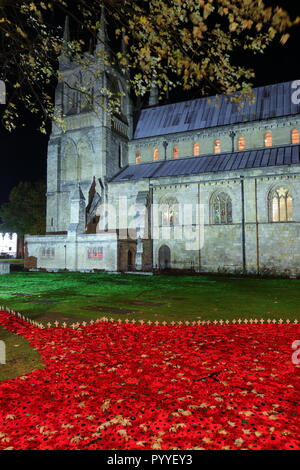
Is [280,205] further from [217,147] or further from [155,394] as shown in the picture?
[155,394]

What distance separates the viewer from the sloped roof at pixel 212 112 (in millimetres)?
36469

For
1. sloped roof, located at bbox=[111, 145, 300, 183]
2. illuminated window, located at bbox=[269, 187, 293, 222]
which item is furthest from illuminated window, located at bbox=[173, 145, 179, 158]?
illuminated window, located at bbox=[269, 187, 293, 222]

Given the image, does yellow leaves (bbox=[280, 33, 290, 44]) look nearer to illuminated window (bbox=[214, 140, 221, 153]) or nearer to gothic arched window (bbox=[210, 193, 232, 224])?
gothic arched window (bbox=[210, 193, 232, 224])

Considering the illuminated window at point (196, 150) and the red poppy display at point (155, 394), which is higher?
the illuminated window at point (196, 150)

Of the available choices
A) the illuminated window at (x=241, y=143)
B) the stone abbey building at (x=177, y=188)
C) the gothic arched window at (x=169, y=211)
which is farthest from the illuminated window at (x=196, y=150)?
the gothic arched window at (x=169, y=211)

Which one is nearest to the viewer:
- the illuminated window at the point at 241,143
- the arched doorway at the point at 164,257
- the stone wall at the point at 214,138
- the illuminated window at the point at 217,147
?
the stone wall at the point at 214,138

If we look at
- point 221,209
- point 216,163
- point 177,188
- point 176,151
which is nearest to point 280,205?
point 221,209

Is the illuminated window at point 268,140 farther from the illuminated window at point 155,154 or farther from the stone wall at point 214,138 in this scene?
the illuminated window at point 155,154

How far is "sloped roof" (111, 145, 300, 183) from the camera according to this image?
32.0 metres

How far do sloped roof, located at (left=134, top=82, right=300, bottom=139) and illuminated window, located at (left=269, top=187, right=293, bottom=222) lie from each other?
396 inches

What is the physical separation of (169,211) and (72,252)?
445 inches

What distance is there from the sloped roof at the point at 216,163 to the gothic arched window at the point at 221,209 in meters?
2.77

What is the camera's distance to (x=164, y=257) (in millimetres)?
35344

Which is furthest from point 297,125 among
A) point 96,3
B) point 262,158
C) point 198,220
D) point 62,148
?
point 96,3
